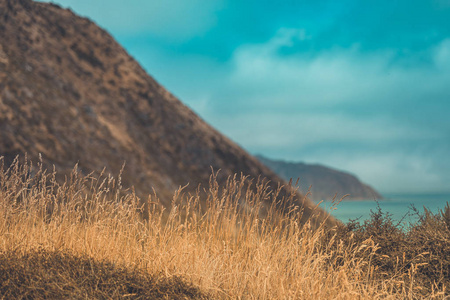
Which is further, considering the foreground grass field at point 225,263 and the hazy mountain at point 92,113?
the hazy mountain at point 92,113

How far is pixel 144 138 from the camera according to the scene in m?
29.2

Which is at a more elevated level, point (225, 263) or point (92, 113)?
point (92, 113)

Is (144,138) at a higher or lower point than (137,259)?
higher

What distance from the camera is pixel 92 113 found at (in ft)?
87.0

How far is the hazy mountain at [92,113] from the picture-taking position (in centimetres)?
2183

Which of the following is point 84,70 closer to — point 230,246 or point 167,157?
point 167,157

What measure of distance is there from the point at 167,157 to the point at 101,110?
552 centimetres

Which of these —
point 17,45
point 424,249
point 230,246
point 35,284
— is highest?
point 17,45

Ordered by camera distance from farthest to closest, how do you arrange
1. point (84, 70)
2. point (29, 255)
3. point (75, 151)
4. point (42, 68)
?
1. point (84, 70)
2. point (42, 68)
3. point (75, 151)
4. point (29, 255)

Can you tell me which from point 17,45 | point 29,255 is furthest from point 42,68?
point 29,255

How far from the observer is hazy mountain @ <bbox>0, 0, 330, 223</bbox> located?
2183cm

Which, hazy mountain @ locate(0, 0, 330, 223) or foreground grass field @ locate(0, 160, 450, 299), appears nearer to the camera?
foreground grass field @ locate(0, 160, 450, 299)

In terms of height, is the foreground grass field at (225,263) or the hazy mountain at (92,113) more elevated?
the hazy mountain at (92,113)

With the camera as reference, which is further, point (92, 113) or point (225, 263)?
point (92, 113)
